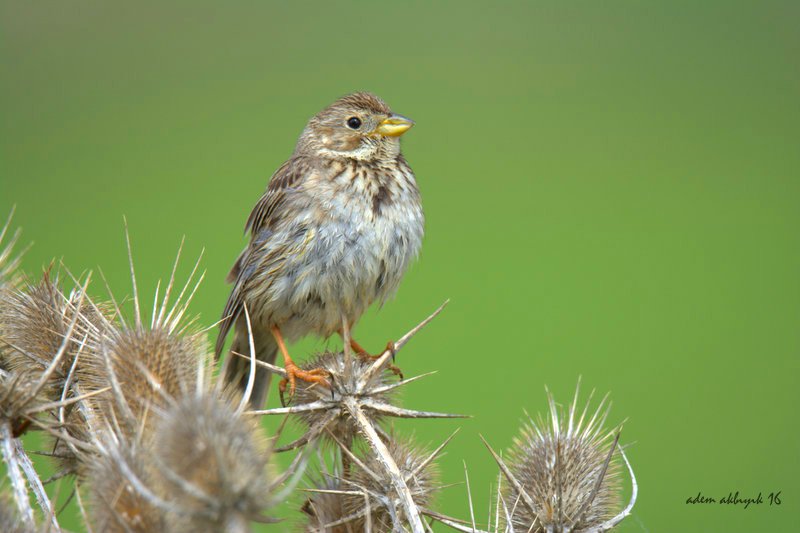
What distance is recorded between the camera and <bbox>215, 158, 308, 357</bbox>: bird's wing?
4.89 metres

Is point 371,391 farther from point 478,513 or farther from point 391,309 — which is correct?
point 391,309

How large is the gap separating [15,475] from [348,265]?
2530mm

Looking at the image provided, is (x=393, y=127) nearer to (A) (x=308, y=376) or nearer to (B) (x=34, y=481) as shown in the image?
(A) (x=308, y=376)

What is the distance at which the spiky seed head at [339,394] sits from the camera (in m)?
3.19

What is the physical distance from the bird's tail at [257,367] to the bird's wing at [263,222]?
0.17 metres

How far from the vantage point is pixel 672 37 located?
15688 mm

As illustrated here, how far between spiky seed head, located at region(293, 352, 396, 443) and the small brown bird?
90cm

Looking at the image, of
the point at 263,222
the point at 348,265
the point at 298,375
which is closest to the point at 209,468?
the point at 298,375

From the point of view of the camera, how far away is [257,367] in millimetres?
4793

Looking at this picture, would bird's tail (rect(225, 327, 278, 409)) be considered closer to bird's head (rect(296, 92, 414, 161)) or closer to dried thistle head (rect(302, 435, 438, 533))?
bird's head (rect(296, 92, 414, 161))

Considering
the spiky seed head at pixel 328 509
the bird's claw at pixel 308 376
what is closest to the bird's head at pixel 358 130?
the bird's claw at pixel 308 376

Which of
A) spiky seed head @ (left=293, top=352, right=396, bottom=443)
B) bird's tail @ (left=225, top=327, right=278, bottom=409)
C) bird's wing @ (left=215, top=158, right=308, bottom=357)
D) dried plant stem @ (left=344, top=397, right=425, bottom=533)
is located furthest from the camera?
bird's wing @ (left=215, top=158, right=308, bottom=357)

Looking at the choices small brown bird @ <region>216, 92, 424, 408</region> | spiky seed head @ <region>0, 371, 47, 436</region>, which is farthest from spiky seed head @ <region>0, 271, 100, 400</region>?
small brown bird @ <region>216, 92, 424, 408</region>

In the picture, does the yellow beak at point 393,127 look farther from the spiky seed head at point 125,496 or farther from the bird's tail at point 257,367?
the spiky seed head at point 125,496
